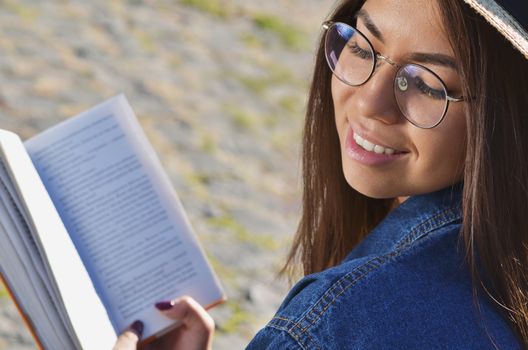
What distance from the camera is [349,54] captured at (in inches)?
65.5

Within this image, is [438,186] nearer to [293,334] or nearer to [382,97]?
[382,97]

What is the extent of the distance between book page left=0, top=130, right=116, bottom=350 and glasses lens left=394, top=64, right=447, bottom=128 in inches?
26.8

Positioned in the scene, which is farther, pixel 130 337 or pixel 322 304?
pixel 130 337

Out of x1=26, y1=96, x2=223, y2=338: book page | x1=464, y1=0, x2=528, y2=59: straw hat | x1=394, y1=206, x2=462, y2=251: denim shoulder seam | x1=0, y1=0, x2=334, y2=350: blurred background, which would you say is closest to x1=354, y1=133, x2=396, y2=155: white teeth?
x1=394, y1=206, x2=462, y2=251: denim shoulder seam

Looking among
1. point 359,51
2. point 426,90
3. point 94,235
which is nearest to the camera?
point 426,90

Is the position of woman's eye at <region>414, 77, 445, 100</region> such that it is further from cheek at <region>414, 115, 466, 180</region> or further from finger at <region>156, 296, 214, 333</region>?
finger at <region>156, 296, 214, 333</region>

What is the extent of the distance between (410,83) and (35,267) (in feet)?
2.44

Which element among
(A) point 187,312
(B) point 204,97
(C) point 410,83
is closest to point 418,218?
(C) point 410,83

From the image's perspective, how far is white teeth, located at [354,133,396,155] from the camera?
5.30ft

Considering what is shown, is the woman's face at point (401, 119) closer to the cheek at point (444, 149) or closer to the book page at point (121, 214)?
the cheek at point (444, 149)

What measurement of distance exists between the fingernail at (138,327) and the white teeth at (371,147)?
0.56 meters

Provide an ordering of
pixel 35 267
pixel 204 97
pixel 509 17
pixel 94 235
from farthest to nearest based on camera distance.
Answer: pixel 204 97 → pixel 94 235 → pixel 35 267 → pixel 509 17

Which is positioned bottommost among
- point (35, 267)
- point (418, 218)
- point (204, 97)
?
point (204, 97)

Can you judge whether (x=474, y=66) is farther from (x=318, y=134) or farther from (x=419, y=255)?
(x=318, y=134)
